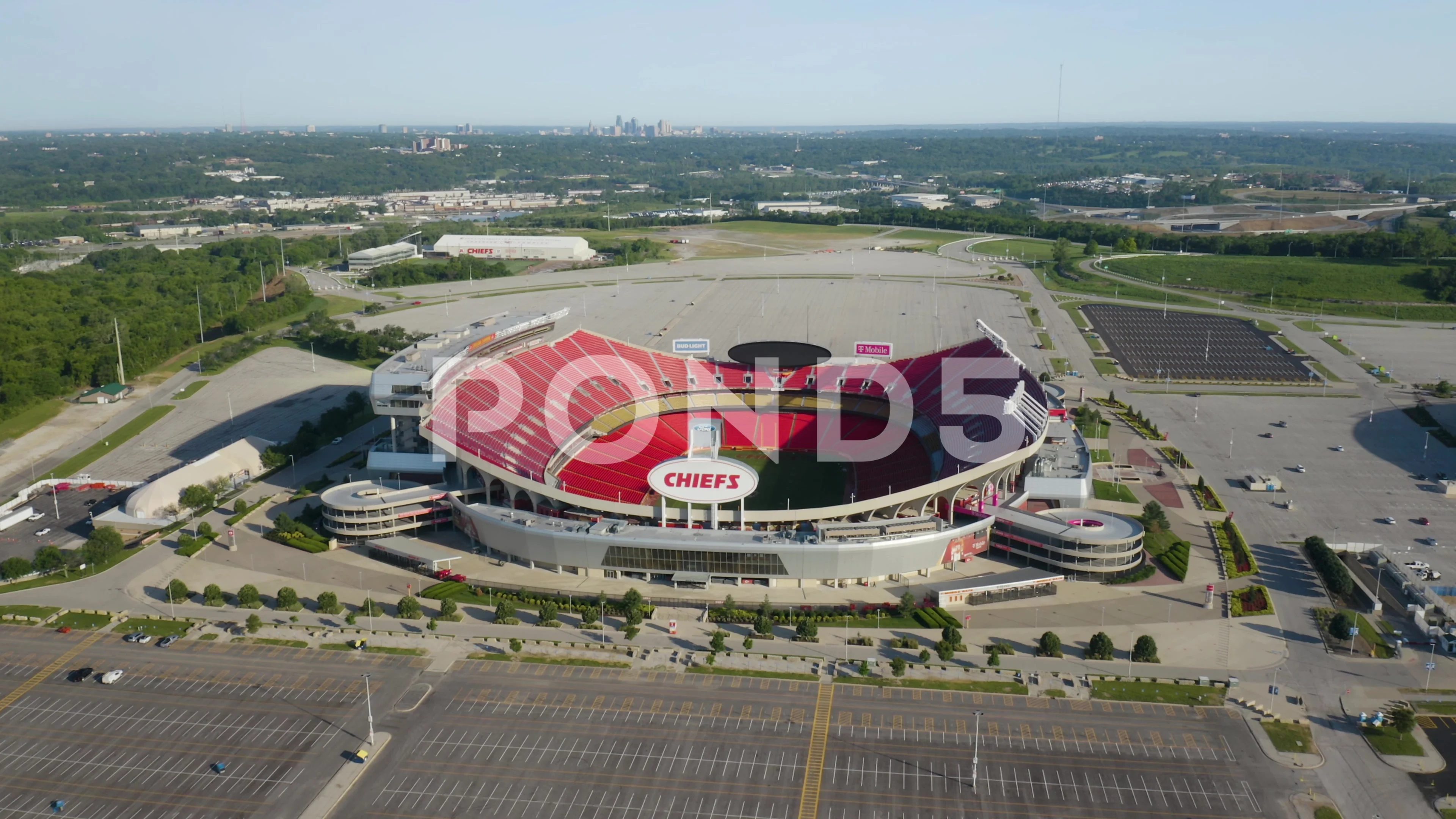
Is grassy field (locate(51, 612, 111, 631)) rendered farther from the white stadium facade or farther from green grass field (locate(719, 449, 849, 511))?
green grass field (locate(719, 449, 849, 511))

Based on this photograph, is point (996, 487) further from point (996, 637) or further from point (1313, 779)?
point (1313, 779)

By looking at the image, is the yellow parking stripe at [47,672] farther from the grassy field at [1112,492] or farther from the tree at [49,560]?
the grassy field at [1112,492]

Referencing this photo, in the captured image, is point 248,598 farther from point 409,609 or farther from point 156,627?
point 409,609

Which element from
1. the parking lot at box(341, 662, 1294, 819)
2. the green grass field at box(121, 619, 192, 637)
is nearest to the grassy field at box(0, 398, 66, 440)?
the green grass field at box(121, 619, 192, 637)

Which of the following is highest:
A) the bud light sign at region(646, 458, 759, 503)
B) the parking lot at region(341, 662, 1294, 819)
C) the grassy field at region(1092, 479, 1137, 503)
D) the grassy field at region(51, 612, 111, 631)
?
the bud light sign at region(646, 458, 759, 503)

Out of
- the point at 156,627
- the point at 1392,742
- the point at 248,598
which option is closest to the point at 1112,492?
the point at 1392,742

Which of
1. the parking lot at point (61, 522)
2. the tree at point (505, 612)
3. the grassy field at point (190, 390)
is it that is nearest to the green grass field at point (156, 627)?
the parking lot at point (61, 522)
